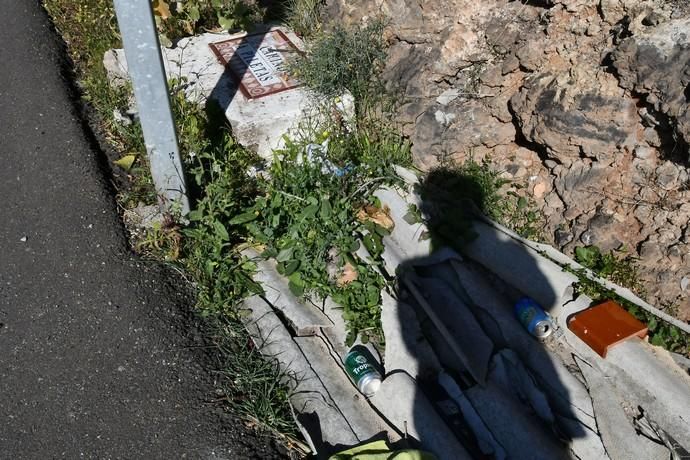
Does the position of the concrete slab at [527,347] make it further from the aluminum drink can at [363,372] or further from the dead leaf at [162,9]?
the dead leaf at [162,9]

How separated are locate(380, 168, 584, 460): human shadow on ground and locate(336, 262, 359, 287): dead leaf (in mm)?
293

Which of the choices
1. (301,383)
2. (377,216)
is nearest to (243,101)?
(377,216)

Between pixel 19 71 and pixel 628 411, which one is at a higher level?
pixel 628 411

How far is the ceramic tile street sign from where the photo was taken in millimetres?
4902

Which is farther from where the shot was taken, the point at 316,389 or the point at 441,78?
the point at 441,78

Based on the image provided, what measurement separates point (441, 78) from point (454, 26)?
1.22 ft

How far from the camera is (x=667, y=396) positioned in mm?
3176

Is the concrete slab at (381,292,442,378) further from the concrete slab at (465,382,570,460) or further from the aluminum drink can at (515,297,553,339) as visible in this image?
the aluminum drink can at (515,297,553,339)

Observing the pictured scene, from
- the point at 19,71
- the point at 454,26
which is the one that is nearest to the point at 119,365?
the point at 454,26

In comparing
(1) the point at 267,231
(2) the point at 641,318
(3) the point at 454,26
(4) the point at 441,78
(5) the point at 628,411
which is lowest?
(1) the point at 267,231

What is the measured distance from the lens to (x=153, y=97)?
3.74 meters

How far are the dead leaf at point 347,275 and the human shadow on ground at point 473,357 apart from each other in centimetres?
29

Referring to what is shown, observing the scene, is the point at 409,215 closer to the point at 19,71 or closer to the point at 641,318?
the point at 641,318

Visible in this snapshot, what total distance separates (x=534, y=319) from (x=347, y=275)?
1098 millimetres
